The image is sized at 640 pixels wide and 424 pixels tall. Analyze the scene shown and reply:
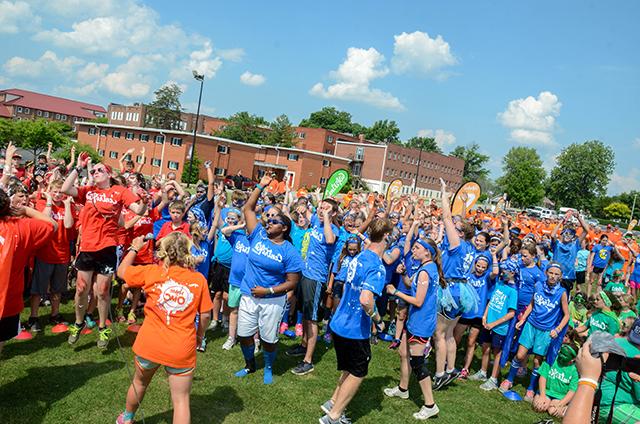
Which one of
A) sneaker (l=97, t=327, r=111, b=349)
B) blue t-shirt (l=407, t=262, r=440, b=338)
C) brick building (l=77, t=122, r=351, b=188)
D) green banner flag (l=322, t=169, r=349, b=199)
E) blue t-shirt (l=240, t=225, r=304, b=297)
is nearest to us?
blue t-shirt (l=407, t=262, r=440, b=338)

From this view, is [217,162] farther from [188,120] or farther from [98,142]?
[188,120]

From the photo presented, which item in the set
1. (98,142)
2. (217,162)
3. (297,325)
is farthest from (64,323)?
(98,142)

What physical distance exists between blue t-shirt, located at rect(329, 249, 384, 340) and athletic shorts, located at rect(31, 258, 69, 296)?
165 inches

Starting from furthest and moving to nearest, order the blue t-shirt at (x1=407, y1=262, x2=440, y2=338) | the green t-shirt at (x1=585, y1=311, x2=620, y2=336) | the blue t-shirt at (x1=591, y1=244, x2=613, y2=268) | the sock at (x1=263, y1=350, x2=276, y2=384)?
the blue t-shirt at (x1=591, y1=244, x2=613, y2=268) → the sock at (x1=263, y1=350, x2=276, y2=384) → the blue t-shirt at (x1=407, y1=262, x2=440, y2=338) → the green t-shirt at (x1=585, y1=311, x2=620, y2=336)

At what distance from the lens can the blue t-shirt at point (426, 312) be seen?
16.7 feet

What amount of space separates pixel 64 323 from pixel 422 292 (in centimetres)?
500

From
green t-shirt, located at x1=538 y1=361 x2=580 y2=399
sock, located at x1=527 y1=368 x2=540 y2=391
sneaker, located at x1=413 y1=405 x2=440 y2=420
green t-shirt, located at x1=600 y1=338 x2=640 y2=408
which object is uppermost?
green t-shirt, located at x1=600 y1=338 x2=640 y2=408

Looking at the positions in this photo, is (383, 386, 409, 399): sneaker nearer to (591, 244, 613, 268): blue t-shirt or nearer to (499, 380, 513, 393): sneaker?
(499, 380, 513, 393): sneaker

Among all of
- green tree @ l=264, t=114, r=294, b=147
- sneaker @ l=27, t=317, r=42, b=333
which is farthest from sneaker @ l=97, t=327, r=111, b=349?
green tree @ l=264, t=114, r=294, b=147

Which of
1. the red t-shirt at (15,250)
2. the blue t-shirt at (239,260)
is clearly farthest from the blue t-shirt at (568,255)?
the red t-shirt at (15,250)

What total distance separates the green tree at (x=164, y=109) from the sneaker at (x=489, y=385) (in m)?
85.7

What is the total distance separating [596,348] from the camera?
2613 millimetres

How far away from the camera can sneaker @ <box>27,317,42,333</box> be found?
6.07 m

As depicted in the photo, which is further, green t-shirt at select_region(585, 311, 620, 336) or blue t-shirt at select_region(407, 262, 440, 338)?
blue t-shirt at select_region(407, 262, 440, 338)
